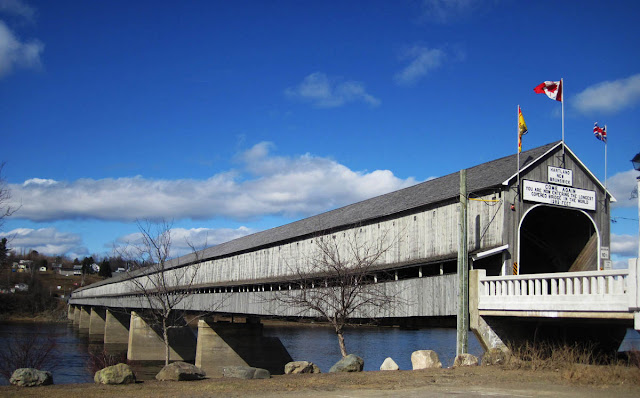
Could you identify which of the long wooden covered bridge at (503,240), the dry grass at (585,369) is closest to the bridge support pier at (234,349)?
the long wooden covered bridge at (503,240)

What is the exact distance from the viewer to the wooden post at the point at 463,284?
15.6 meters

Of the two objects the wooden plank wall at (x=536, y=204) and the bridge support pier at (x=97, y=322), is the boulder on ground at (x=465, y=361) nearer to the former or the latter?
the wooden plank wall at (x=536, y=204)

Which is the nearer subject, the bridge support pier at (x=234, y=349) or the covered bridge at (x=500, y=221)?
the covered bridge at (x=500, y=221)

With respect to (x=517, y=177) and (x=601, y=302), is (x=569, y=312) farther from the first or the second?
(x=517, y=177)

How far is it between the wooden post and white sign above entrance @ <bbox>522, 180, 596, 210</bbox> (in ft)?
7.30

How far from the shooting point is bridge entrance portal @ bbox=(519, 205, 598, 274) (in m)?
19.5

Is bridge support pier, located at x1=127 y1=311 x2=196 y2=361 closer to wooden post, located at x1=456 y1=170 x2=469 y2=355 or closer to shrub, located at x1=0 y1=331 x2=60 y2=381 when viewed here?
shrub, located at x1=0 y1=331 x2=60 y2=381

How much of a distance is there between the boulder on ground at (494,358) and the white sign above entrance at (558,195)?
5216 millimetres

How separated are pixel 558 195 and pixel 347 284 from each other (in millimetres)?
7316

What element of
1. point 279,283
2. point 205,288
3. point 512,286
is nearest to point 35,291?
point 205,288

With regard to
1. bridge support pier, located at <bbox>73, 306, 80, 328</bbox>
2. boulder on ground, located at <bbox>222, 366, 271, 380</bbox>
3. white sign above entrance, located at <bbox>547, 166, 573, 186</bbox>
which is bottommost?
bridge support pier, located at <bbox>73, 306, 80, 328</bbox>

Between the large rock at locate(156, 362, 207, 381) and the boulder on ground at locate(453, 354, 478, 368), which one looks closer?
the large rock at locate(156, 362, 207, 381)

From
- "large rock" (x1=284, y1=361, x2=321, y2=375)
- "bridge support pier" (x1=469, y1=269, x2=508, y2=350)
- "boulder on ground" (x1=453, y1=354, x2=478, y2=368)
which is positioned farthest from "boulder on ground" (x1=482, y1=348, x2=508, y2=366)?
"large rock" (x1=284, y1=361, x2=321, y2=375)

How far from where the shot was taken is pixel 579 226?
2025cm
